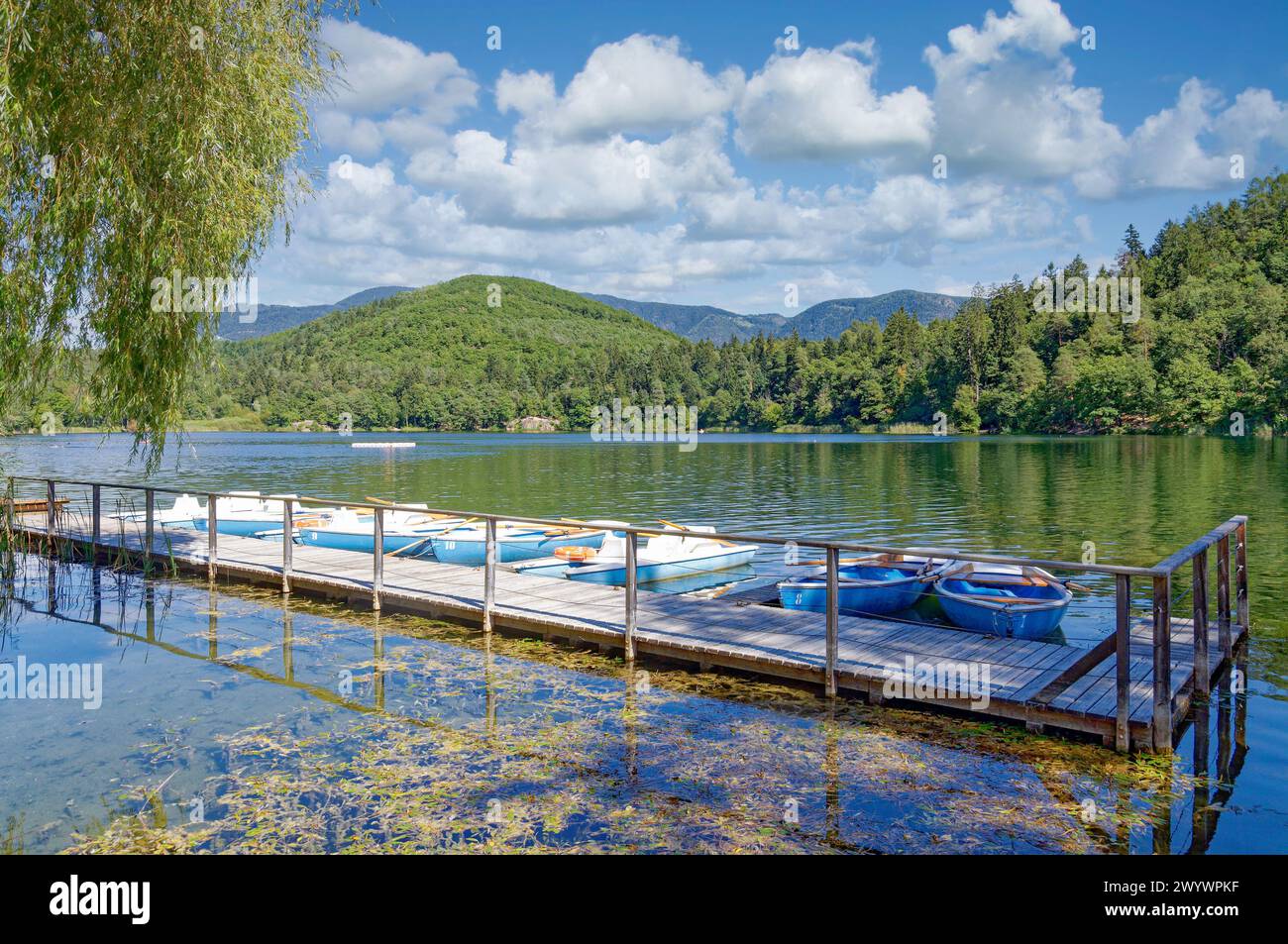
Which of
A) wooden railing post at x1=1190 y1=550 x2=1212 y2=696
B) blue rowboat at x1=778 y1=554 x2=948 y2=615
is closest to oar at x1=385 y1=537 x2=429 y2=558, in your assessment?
blue rowboat at x1=778 y1=554 x2=948 y2=615

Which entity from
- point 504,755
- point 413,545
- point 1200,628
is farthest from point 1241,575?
point 413,545

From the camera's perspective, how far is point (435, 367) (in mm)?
154000

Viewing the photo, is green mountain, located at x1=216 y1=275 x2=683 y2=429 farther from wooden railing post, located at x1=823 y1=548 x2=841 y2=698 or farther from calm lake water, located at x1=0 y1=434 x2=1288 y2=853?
wooden railing post, located at x1=823 y1=548 x2=841 y2=698

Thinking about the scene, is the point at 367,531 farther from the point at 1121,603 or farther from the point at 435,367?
the point at 435,367

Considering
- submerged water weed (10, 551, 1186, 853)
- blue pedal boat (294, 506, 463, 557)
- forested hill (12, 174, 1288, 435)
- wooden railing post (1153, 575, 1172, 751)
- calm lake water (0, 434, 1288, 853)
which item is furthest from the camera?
forested hill (12, 174, 1288, 435)

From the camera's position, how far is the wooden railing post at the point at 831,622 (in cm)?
872

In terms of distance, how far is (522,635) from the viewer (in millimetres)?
11508

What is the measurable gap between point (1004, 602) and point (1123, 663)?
4.31 meters

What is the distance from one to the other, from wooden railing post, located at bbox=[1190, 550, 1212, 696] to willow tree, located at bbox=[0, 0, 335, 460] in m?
10.2

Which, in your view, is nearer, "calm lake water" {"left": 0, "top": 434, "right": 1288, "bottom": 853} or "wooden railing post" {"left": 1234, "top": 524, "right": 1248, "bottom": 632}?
"calm lake water" {"left": 0, "top": 434, "right": 1288, "bottom": 853}

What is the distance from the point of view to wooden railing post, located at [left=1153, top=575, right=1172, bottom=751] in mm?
7098

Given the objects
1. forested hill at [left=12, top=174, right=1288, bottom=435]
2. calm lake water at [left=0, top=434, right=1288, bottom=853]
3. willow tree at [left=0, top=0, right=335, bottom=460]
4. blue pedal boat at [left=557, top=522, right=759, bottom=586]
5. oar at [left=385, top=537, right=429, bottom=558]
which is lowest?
calm lake water at [left=0, top=434, right=1288, bottom=853]
